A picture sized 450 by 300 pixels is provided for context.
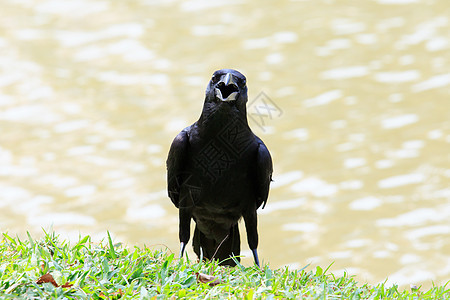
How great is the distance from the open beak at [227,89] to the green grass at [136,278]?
1.23m

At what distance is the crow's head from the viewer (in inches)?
186

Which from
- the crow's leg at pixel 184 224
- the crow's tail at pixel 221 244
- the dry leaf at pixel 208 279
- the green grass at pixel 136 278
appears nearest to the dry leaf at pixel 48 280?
the green grass at pixel 136 278

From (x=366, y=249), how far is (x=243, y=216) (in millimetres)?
4593

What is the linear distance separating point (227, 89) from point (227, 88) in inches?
0.4

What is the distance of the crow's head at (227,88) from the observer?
186 inches

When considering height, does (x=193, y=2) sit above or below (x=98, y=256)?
above

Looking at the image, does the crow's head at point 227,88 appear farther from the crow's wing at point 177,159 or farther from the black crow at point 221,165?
the crow's wing at point 177,159

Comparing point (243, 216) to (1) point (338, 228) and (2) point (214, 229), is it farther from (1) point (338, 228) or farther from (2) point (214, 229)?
(1) point (338, 228)

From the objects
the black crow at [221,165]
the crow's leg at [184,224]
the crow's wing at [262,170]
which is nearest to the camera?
the black crow at [221,165]

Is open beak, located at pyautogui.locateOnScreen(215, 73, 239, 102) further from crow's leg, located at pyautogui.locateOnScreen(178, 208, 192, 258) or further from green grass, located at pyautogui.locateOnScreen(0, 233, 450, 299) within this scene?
green grass, located at pyautogui.locateOnScreen(0, 233, 450, 299)

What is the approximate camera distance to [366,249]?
30.5 ft

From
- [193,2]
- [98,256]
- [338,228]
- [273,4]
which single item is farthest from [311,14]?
[98,256]

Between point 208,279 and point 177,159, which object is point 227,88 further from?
point 208,279

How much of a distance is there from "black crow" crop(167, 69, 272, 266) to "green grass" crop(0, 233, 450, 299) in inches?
22.4
